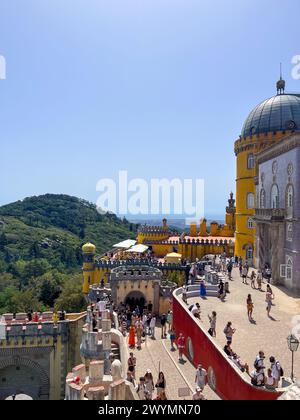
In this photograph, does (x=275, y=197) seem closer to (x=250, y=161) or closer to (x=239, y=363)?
(x=250, y=161)

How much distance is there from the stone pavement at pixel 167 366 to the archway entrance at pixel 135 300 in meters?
9.15

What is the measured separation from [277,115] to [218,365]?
26.2 metres

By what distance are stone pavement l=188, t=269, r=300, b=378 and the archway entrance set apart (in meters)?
8.37

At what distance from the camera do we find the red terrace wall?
10070 millimetres

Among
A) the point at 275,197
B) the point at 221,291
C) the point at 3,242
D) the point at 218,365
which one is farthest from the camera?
the point at 3,242

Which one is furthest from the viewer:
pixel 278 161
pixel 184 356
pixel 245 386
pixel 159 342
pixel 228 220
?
pixel 228 220

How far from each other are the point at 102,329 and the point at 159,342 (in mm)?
3461

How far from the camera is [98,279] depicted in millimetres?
34906

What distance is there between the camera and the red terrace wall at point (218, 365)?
10.1 metres

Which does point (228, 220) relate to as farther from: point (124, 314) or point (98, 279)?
point (124, 314)

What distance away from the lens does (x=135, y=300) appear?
28.5 metres

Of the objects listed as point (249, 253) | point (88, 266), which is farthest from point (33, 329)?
point (249, 253)
